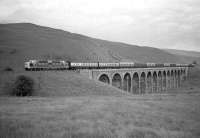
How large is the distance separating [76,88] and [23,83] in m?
8.34

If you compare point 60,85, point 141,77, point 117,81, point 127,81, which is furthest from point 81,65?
point 141,77

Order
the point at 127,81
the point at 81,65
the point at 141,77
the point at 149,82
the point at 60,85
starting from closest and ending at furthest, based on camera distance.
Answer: the point at 60,85
the point at 81,65
the point at 127,81
the point at 141,77
the point at 149,82

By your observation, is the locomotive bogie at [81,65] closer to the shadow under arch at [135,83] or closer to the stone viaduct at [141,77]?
the stone viaduct at [141,77]

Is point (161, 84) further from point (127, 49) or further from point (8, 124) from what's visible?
point (127, 49)

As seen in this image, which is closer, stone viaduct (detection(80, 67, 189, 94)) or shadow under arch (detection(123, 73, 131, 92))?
stone viaduct (detection(80, 67, 189, 94))

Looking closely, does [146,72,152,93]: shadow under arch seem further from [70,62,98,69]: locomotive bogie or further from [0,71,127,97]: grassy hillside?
[0,71,127,97]: grassy hillside

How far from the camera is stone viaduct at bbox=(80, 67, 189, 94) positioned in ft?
134

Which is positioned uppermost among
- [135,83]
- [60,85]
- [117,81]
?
[60,85]

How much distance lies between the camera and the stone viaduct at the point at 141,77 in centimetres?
4088

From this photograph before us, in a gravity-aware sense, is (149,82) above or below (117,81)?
below

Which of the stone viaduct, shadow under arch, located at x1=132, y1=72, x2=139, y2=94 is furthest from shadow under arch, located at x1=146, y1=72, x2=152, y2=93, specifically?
shadow under arch, located at x1=132, y1=72, x2=139, y2=94

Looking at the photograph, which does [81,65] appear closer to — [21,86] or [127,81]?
[127,81]

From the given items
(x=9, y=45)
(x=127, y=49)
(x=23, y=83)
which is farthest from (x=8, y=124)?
(x=127, y=49)

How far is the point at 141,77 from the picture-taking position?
193ft
